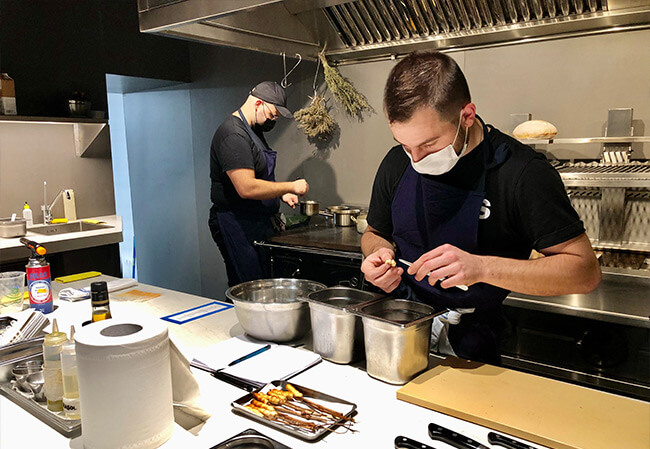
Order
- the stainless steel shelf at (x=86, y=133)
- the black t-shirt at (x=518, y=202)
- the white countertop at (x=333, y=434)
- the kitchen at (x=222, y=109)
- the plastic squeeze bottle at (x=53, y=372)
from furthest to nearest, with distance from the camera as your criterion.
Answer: the stainless steel shelf at (x=86, y=133), the kitchen at (x=222, y=109), the black t-shirt at (x=518, y=202), the plastic squeeze bottle at (x=53, y=372), the white countertop at (x=333, y=434)

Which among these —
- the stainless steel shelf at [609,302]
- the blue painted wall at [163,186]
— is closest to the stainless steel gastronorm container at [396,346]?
the stainless steel shelf at [609,302]

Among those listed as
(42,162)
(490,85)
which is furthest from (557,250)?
(42,162)

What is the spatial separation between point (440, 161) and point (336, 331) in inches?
24.5

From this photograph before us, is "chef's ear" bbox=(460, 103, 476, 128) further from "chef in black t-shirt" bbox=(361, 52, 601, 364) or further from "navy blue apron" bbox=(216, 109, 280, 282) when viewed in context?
"navy blue apron" bbox=(216, 109, 280, 282)

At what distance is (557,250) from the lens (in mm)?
1494

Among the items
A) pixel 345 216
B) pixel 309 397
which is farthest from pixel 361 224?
pixel 309 397

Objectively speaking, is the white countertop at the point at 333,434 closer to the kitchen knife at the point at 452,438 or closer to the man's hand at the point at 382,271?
the kitchen knife at the point at 452,438

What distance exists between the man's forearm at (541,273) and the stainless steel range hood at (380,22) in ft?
3.49

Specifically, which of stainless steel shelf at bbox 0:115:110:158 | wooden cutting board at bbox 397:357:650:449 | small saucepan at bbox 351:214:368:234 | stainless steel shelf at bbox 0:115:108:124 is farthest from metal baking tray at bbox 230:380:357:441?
stainless steel shelf at bbox 0:115:110:158

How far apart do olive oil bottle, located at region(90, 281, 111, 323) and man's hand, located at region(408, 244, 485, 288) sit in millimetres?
859

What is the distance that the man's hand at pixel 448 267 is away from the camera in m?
1.38

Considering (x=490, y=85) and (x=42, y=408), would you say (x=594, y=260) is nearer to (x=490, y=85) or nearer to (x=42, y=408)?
(x=42, y=408)

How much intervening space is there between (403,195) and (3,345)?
4.62 ft

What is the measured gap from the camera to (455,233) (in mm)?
1701
